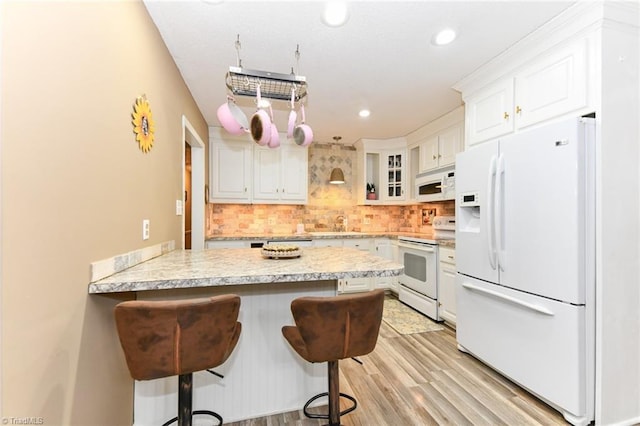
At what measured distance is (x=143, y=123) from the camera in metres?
1.51

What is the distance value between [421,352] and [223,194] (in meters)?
3.03

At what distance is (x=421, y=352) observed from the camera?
2.46 metres

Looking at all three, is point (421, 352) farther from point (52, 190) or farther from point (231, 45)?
point (231, 45)

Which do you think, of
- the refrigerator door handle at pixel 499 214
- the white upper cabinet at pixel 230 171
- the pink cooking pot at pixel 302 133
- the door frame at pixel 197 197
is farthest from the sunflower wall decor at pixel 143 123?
the refrigerator door handle at pixel 499 214

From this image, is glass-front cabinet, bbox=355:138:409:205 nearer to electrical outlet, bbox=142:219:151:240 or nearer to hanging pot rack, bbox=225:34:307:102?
hanging pot rack, bbox=225:34:307:102

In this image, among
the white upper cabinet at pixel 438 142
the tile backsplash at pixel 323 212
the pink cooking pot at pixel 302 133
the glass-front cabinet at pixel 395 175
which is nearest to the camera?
the pink cooking pot at pixel 302 133

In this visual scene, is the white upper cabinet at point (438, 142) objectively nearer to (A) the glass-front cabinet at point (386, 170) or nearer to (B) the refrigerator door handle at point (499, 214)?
(A) the glass-front cabinet at point (386, 170)

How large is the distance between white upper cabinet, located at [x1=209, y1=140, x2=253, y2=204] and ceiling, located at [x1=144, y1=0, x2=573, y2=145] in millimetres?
1005

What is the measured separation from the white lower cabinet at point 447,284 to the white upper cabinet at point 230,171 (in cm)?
264

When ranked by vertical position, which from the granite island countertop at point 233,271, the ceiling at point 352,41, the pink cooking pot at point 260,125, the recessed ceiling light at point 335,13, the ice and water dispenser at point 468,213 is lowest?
the granite island countertop at point 233,271

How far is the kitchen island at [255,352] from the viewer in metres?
1.43

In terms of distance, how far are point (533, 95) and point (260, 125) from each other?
186 centimetres

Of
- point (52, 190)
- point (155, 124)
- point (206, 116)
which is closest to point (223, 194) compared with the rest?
point (206, 116)

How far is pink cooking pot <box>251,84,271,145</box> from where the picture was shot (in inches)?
64.6
